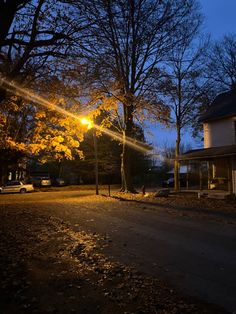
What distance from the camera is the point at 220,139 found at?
27.5 meters

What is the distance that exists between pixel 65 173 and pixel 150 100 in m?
41.5

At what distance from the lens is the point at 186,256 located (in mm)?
7930

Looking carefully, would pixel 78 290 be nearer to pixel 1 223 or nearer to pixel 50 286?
pixel 50 286

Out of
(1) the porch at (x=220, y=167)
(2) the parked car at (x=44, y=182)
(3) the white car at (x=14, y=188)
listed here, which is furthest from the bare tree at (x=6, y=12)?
(2) the parked car at (x=44, y=182)

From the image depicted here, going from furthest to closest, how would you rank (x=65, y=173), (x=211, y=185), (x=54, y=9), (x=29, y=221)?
(x=65, y=173)
(x=211, y=185)
(x=29, y=221)
(x=54, y=9)

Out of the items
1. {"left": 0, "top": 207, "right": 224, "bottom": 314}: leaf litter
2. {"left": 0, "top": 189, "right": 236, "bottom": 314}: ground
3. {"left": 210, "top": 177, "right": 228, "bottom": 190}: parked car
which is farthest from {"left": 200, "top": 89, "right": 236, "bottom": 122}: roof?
{"left": 0, "top": 207, "right": 224, "bottom": 314}: leaf litter

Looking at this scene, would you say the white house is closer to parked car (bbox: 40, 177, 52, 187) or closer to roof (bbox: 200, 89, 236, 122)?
roof (bbox: 200, 89, 236, 122)

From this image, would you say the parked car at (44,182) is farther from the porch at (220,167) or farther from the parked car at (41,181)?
the porch at (220,167)

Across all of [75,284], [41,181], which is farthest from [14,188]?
[75,284]

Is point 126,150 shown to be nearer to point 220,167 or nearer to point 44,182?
point 220,167

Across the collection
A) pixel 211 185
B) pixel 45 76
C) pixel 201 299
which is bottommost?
pixel 201 299

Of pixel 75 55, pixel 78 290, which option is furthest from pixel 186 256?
pixel 75 55

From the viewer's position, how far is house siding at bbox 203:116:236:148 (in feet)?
86.4

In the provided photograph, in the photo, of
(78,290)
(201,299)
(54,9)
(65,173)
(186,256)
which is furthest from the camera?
(65,173)
